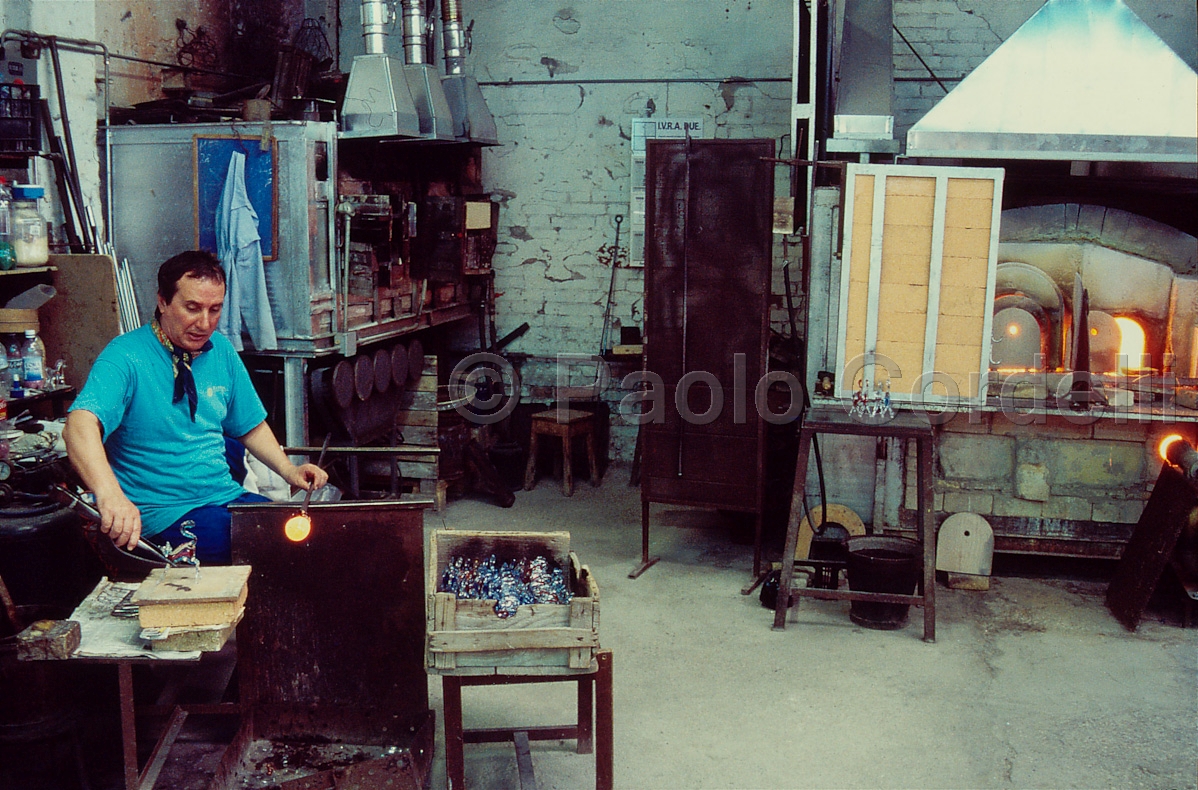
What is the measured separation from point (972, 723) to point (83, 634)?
9.81ft

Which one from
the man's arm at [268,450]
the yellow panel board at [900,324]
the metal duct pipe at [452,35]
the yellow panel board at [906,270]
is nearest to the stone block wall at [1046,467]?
the yellow panel board at [900,324]

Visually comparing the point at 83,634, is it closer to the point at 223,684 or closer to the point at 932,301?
the point at 223,684

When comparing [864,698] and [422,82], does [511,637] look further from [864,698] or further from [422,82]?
[422,82]

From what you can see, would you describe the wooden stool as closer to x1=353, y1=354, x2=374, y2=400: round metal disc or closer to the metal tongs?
x1=353, y1=354, x2=374, y2=400: round metal disc

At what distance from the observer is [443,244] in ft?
20.7

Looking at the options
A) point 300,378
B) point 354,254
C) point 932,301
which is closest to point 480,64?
point 354,254

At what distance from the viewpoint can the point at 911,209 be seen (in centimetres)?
497

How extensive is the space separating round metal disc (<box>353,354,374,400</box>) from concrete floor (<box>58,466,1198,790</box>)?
160 cm

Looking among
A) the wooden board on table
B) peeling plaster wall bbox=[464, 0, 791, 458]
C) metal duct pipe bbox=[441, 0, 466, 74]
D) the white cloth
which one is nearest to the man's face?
the wooden board on table

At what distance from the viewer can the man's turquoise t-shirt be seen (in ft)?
10.8

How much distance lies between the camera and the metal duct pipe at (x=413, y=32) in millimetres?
5984

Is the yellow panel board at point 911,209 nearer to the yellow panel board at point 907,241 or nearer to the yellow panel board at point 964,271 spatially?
the yellow panel board at point 907,241

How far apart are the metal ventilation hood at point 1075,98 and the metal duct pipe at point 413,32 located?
2.77m

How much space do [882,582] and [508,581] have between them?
2130mm
